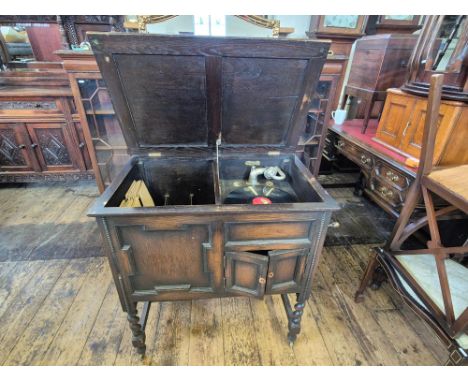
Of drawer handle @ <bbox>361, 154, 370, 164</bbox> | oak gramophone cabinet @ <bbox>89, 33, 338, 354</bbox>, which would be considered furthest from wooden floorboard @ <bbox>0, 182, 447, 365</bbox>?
drawer handle @ <bbox>361, 154, 370, 164</bbox>

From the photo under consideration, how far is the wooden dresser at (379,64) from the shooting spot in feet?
6.00

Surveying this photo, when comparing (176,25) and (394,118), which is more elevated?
(176,25)

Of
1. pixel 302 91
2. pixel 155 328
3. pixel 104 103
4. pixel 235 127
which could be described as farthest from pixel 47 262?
pixel 302 91

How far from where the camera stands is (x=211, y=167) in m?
1.21

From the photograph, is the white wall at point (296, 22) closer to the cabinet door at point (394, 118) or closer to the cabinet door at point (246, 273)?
the cabinet door at point (394, 118)

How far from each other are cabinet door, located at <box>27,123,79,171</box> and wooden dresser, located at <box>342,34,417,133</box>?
2665mm

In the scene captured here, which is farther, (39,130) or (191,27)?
(39,130)

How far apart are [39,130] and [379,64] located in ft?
9.69

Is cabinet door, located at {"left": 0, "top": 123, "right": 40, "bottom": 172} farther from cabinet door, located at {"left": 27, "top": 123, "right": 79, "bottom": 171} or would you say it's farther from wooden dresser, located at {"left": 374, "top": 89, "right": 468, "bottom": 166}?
wooden dresser, located at {"left": 374, "top": 89, "right": 468, "bottom": 166}

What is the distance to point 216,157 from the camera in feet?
3.86

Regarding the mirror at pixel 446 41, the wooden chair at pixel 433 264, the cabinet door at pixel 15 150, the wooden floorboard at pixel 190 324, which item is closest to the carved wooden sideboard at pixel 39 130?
the cabinet door at pixel 15 150

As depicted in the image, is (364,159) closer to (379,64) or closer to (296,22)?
(379,64)

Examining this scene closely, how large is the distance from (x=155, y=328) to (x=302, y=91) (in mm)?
1367

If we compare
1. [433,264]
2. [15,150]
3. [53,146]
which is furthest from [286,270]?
[15,150]
